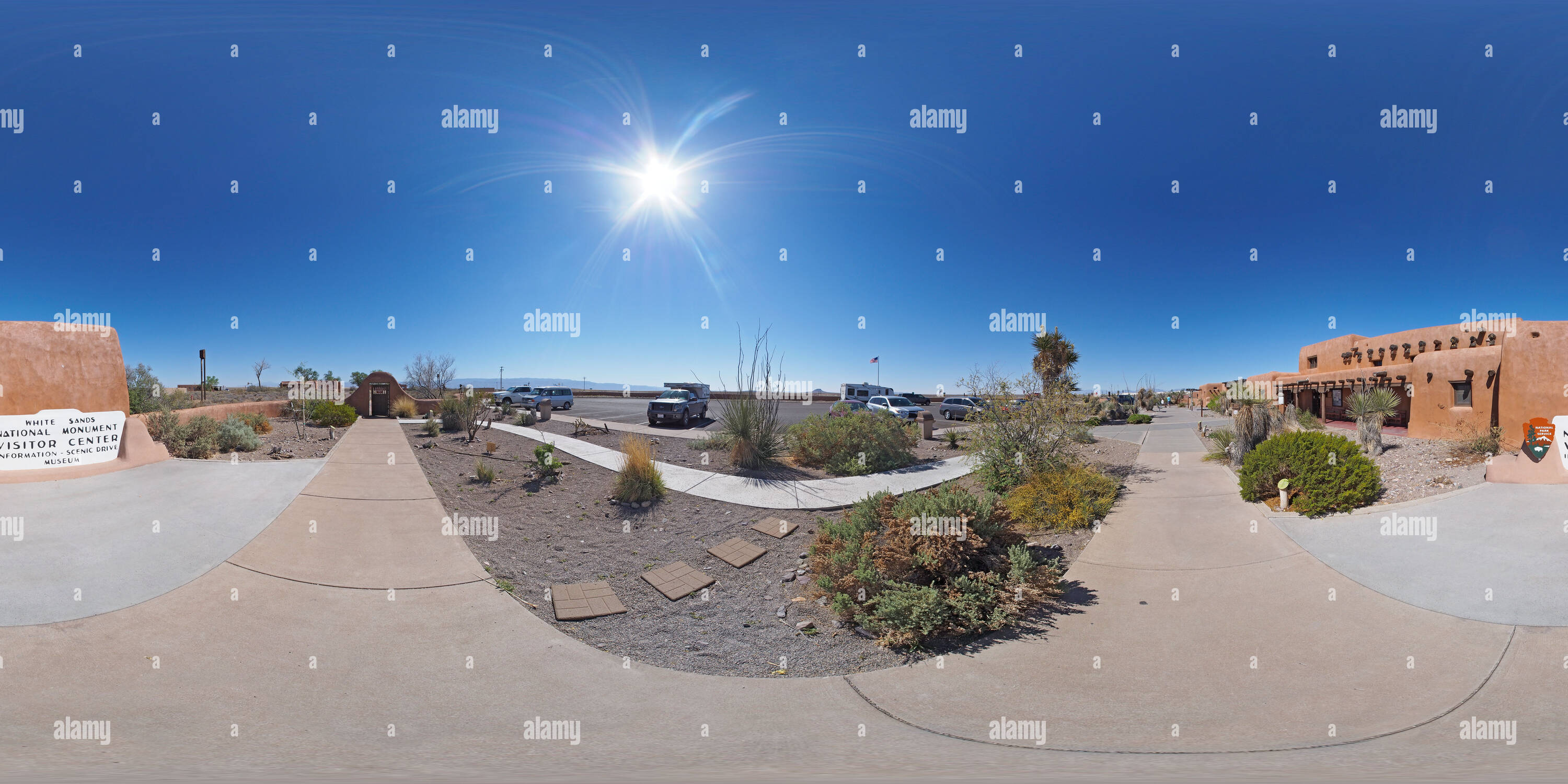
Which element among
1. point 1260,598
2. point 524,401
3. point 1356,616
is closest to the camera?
point 1356,616

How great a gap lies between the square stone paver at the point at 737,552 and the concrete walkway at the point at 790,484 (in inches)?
52.3

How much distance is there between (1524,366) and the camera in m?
11.9

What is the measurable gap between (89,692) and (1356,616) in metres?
9.24

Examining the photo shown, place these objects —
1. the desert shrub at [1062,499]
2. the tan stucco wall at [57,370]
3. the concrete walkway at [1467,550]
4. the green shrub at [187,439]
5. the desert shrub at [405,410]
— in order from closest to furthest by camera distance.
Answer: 1. the concrete walkway at [1467,550]
2. the desert shrub at [1062,499]
3. the tan stucco wall at [57,370]
4. the green shrub at [187,439]
5. the desert shrub at [405,410]

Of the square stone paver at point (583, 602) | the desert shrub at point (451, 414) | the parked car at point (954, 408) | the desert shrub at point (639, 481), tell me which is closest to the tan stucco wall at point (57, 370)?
the desert shrub at point (451, 414)

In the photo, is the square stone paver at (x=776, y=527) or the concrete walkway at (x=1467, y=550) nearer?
the concrete walkway at (x=1467, y=550)

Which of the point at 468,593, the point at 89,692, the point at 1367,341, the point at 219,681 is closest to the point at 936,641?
the point at 468,593

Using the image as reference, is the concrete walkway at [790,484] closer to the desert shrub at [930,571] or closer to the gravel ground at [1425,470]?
the desert shrub at [930,571]

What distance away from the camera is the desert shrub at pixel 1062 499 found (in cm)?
771

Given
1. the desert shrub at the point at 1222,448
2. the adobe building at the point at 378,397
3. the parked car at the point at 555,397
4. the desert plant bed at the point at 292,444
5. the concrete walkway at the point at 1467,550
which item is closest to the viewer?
the concrete walkway at the point at 1467,550

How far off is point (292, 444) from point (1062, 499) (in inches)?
566

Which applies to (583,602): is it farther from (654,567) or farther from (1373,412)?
(1373,412)

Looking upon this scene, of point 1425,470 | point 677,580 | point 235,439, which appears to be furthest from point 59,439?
point 1425,470

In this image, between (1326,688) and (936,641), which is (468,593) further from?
(1326,688)
